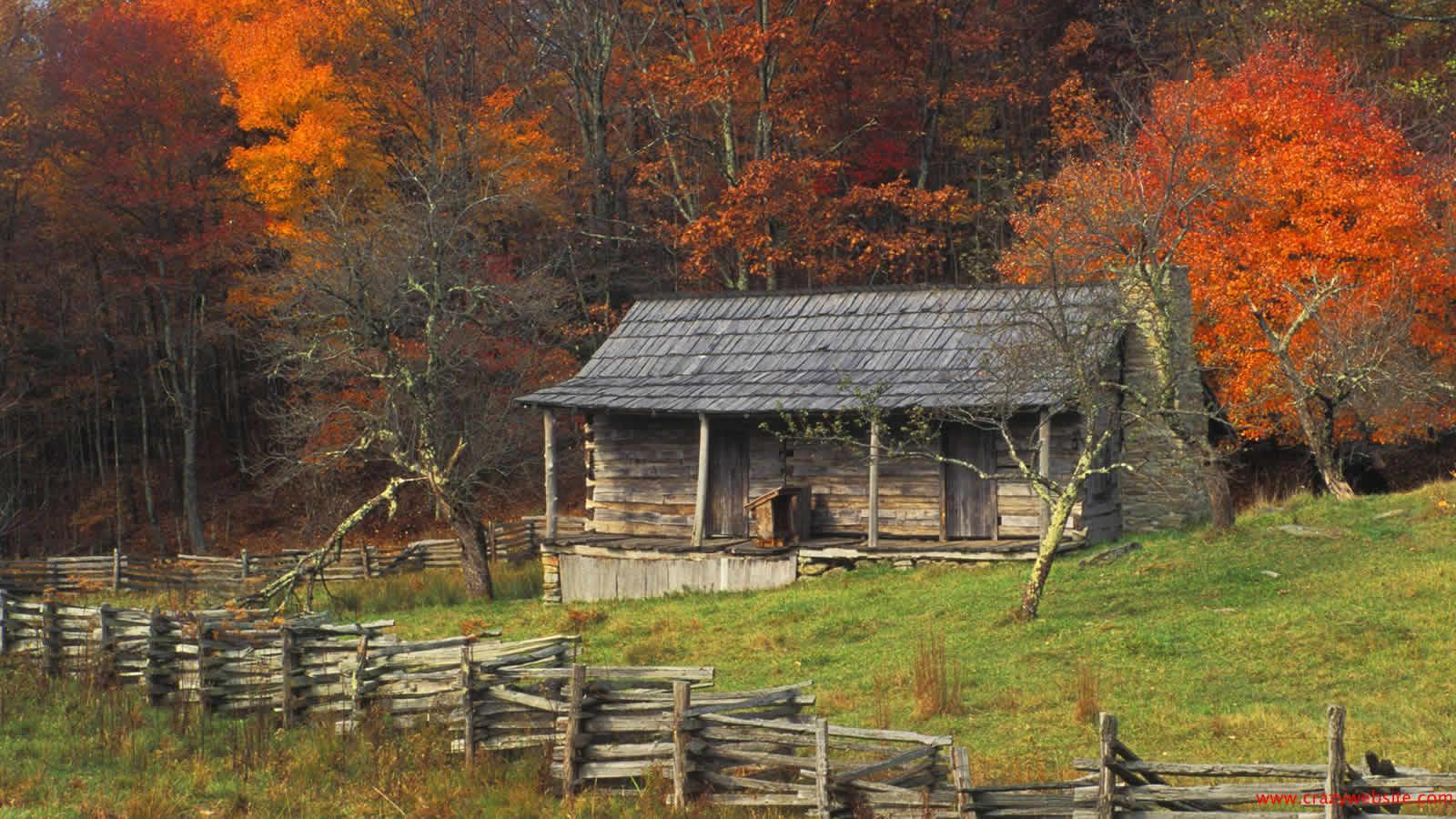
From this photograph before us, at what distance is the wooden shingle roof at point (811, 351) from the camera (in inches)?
908

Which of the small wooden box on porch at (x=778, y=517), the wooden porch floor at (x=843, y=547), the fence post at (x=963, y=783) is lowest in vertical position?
the fence post at (x=963, y=783)

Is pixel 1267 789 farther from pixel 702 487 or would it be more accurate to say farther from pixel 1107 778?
pixel 702 487

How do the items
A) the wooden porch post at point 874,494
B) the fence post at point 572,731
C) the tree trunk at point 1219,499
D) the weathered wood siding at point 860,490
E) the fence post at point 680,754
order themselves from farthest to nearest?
the weathered wood siding at point 860,490, the wooden porch post at point 874,494, the tree trunk at point 1219,499, the fence post at point 572,731, the fence post at point 680,754

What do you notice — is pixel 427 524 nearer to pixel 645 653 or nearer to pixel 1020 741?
pixel 645 653

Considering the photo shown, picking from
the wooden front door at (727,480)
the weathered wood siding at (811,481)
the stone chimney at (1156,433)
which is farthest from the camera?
the wooden front door at (727,480)

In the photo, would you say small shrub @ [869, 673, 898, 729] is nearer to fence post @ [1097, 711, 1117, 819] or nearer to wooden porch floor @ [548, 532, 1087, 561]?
fence post @ [1097, 711, 1117, 819]

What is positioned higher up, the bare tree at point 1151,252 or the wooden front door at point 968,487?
the bare tree at point 1151,252

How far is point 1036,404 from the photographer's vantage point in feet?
69.7

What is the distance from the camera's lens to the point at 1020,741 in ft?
44.4

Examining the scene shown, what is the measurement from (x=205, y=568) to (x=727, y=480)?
14.4 m

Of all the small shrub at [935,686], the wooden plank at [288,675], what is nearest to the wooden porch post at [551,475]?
the wooden plank at [288,675]

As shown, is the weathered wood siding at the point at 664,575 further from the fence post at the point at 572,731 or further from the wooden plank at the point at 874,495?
the fence post at the point at 572,731

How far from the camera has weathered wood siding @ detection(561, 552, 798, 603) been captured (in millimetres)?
23891

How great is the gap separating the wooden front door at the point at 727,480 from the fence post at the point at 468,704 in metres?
11.6
